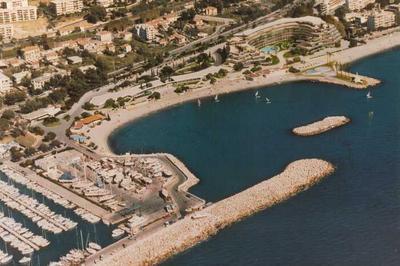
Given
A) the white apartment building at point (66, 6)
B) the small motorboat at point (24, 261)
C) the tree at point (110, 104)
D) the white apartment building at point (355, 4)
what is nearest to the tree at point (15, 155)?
the tree at point (110, 104)

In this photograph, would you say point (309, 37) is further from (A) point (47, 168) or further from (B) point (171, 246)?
(B) point (171, 246)

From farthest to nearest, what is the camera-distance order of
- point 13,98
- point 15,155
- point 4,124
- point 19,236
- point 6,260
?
point 13,98 → point 4,124 → point 15,155 → point 19,236 → point 6,260

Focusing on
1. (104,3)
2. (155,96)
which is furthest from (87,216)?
(104,3)

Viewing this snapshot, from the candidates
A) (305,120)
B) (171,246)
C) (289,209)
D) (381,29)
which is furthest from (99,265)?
(381,29)

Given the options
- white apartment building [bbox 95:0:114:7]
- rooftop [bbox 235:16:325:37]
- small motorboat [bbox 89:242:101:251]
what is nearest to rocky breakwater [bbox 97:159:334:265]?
small motorboat [bbox 89:242:101:251]

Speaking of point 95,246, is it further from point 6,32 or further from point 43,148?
point 6,32

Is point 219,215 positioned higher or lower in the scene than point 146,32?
lower
